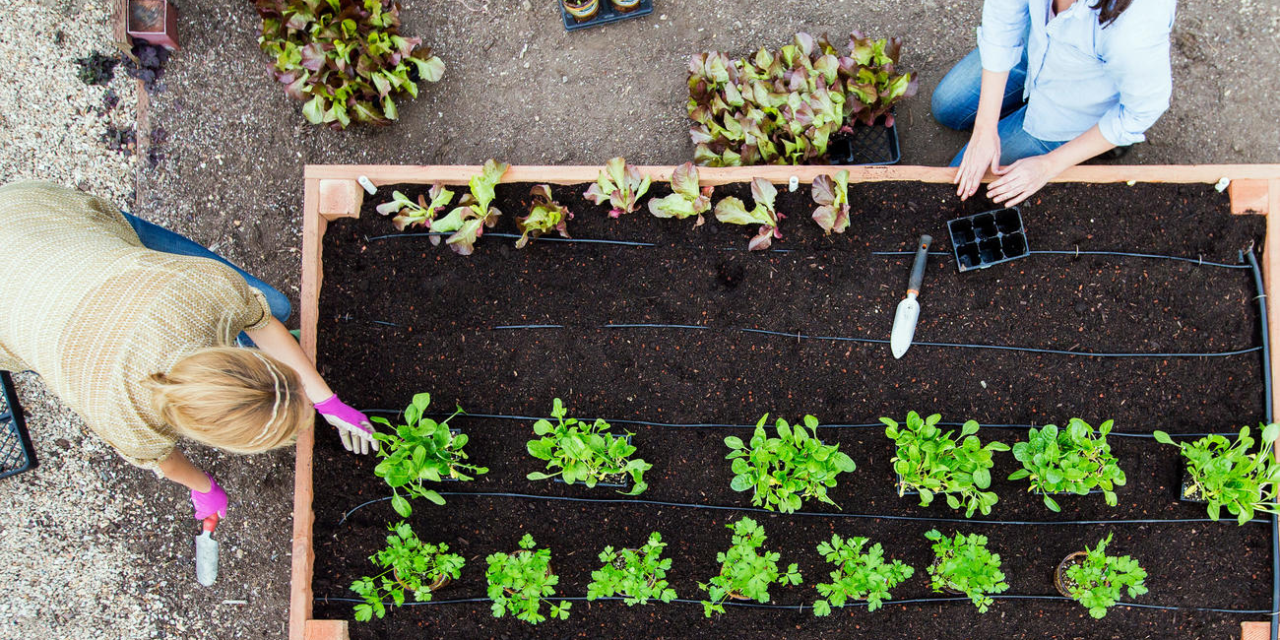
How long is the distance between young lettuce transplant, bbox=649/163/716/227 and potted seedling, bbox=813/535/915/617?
102 centimetres

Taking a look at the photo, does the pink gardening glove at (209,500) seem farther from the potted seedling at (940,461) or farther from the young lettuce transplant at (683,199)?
the potted seedling at (940,461)

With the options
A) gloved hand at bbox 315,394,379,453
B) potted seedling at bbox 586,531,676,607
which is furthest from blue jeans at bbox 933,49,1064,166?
gloved hand at bbox 315,394,379,453

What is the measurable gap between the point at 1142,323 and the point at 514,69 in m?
2.27

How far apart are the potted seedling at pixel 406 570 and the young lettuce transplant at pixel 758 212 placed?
4.12ft

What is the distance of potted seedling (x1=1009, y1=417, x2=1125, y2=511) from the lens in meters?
1.83

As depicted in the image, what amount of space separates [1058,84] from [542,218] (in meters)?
1.46

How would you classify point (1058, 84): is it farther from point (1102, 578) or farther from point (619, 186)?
point (1102, 578)

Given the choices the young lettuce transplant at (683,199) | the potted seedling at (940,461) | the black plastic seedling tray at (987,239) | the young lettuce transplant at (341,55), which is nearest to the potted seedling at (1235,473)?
the potted seedling at (940,461)

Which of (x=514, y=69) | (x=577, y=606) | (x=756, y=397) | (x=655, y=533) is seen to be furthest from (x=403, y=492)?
(x=514, y=69)

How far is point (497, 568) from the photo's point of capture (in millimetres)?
1938

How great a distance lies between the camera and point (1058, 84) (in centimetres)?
188

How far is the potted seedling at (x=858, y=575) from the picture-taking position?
75.0 inches

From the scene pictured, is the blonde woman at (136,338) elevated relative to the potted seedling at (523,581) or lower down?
elevated

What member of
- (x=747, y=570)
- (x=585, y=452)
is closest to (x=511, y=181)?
(x=585, y=452)
